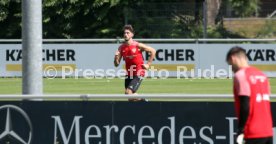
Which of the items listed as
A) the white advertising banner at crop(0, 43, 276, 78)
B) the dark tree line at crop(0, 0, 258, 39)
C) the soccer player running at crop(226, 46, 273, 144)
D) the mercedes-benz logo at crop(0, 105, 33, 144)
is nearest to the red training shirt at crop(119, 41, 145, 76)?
the mercedes-benz logo at crop(0, 105, 33, 144)

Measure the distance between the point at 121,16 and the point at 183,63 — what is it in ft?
32.7

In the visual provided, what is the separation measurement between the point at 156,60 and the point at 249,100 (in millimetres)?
18071

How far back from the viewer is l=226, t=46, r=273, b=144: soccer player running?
9.61 metres

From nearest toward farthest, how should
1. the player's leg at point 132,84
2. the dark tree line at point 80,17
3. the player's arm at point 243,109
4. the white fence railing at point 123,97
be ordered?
1. the player's arm at point 243,109
2. the white fence railing at point 123,97
3. the player's leg at point 132,84
4. the dark tree line at point 80,17

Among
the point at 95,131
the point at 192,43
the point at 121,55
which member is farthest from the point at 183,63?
the point at 95,131

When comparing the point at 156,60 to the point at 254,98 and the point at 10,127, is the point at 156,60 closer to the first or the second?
the point at 10,127

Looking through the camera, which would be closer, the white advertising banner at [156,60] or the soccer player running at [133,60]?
the soccer player running at [133,60]

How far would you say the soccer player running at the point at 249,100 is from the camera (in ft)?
31.5

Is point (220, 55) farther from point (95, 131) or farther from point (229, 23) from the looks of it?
point (95, 131)

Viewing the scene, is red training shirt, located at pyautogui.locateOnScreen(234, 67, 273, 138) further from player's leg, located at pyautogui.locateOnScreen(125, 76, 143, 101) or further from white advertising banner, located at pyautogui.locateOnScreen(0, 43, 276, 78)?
white advertising banner, located at pyautogui.locateOnScreen(0, 43, 276, 78)

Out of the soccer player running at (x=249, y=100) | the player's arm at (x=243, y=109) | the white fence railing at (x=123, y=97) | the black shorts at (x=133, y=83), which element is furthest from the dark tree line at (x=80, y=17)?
the player's arm at (x=243, y=109)

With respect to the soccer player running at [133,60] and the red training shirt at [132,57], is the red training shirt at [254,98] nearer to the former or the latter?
the soccer player running at [133,60]

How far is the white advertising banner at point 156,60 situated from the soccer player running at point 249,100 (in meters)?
17.5

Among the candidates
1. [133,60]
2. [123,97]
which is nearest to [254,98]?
[123,97]
